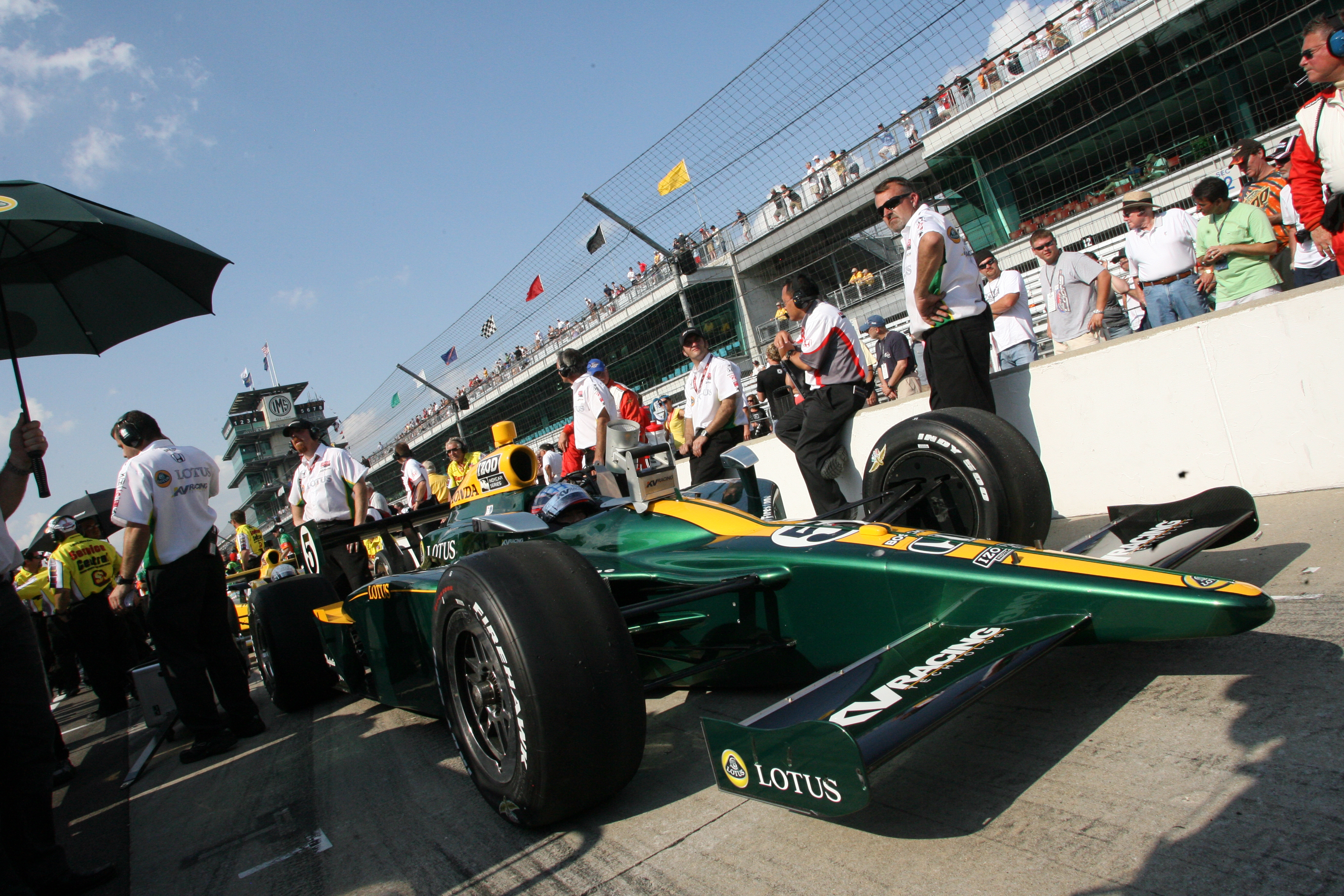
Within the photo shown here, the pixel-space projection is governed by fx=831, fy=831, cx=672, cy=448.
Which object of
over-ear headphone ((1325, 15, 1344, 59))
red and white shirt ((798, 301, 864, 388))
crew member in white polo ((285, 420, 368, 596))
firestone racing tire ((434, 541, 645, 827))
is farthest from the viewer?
crew member in white polo ((285, 420, 368, 596))

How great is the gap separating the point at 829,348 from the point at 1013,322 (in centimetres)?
221

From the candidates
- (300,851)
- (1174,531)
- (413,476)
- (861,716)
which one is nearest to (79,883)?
(300,851)

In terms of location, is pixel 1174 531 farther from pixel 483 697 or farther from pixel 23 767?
pixel 23 767

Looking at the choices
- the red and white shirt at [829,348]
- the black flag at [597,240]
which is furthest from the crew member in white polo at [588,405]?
the black flag at [597,240]

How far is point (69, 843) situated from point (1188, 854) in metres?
3.59

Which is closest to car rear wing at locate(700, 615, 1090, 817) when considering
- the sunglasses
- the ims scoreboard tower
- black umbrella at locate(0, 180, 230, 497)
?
the sunglasses

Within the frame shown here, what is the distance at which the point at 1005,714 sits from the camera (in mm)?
2055

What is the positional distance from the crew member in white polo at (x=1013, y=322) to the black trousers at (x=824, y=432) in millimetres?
1652

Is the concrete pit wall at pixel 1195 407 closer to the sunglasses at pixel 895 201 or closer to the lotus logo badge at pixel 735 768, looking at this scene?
the sunglasses at pixel 895 201

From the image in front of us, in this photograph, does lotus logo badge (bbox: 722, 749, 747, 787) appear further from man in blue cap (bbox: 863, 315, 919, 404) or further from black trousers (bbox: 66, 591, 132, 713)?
black trousers (bbox: 66, 591, 132, 713)

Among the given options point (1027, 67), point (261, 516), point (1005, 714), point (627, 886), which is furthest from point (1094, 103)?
point (261, 516)

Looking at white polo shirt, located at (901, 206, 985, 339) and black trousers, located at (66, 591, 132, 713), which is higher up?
white polo shirt, located at (901, 206, 985, 339)

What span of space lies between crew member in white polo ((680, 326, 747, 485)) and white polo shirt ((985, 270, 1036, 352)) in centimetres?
204

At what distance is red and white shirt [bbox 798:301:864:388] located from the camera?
185 inches
